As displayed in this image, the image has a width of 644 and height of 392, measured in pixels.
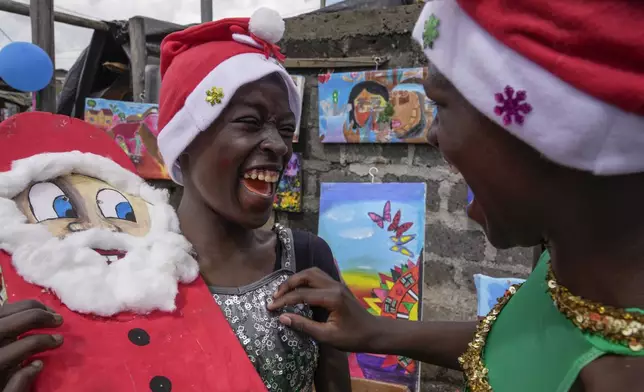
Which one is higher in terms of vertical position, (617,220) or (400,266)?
(617,220)

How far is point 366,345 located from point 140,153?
278 cm

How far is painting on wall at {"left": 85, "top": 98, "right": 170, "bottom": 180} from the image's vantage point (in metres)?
3.30

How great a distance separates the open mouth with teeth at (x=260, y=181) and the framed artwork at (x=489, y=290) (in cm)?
159

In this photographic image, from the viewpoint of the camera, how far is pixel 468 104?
661mm

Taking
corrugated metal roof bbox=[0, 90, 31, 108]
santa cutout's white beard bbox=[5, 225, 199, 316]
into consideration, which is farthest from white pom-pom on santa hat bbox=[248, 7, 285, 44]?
corrugated metal roof bbox=[0, 90, 31, 108]

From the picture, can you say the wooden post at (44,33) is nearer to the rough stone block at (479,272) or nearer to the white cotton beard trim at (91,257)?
the white cotton beard trim at (91,257)

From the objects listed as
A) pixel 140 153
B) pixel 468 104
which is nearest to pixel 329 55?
pixel 140 153

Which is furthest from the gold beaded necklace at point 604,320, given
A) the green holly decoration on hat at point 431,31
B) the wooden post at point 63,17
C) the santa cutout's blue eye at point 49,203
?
the wooden post at point 63,17

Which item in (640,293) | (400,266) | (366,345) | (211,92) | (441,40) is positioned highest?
(441,40)

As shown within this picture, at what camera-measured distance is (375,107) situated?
263 cm

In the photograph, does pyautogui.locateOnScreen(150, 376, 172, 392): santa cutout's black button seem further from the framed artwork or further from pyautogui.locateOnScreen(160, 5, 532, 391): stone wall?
pyautogui.locateOnScreen(160, 5, 532, 391): stone wall

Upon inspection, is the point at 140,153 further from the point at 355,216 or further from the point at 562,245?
the point at 562,245

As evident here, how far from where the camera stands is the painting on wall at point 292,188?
2900 mm

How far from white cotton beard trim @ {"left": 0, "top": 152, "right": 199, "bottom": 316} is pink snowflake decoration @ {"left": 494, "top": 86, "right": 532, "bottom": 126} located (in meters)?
0.66
